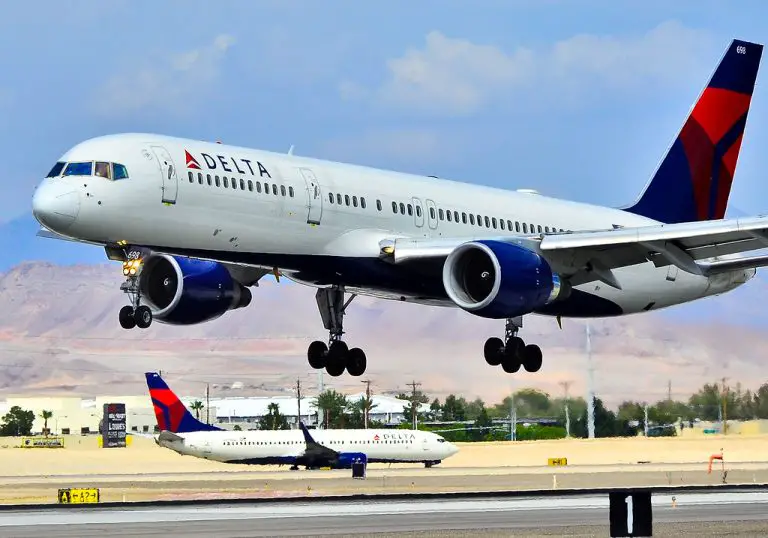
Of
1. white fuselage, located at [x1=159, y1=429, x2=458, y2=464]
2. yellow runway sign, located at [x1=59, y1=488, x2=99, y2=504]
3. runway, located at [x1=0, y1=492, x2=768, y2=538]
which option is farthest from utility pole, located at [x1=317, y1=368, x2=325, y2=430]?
runway, located at [x1=0, y1=492, x2=768, y2=538]

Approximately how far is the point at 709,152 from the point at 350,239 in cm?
1879

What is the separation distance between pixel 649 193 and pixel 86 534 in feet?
83.5

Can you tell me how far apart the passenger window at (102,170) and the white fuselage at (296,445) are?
199 ft

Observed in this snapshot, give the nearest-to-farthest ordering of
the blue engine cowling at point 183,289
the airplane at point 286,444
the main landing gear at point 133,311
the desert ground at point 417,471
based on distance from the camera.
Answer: the main landing gear at point 133,311
the blue engine cowling at point 183,289
the desert ground at point 417,471
the airplane at point 286,444

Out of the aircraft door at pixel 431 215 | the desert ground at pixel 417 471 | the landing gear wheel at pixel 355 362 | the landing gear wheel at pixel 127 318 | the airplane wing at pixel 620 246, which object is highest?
the aircraft door at pixel 431 215

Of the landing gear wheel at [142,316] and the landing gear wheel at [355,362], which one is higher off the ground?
the landing gear wheel at [142,316]

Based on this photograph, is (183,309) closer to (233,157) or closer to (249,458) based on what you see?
(233,157)

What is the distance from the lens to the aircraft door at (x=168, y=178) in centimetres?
3619

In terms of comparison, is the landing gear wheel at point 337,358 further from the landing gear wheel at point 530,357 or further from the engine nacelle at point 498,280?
the engine nacelle at point 498,280

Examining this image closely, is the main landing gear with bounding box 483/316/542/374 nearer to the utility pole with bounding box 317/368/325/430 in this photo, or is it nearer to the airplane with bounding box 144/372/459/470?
the airplane with bounding box 144/372/459/470

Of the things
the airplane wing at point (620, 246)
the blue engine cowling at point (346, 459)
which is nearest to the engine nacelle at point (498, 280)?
the airplane wing at point (620, 246)

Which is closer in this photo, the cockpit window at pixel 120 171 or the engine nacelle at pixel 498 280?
the cockpit window at pixel 120 171

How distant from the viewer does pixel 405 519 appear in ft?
138

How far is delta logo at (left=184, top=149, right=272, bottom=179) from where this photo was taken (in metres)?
37.0
